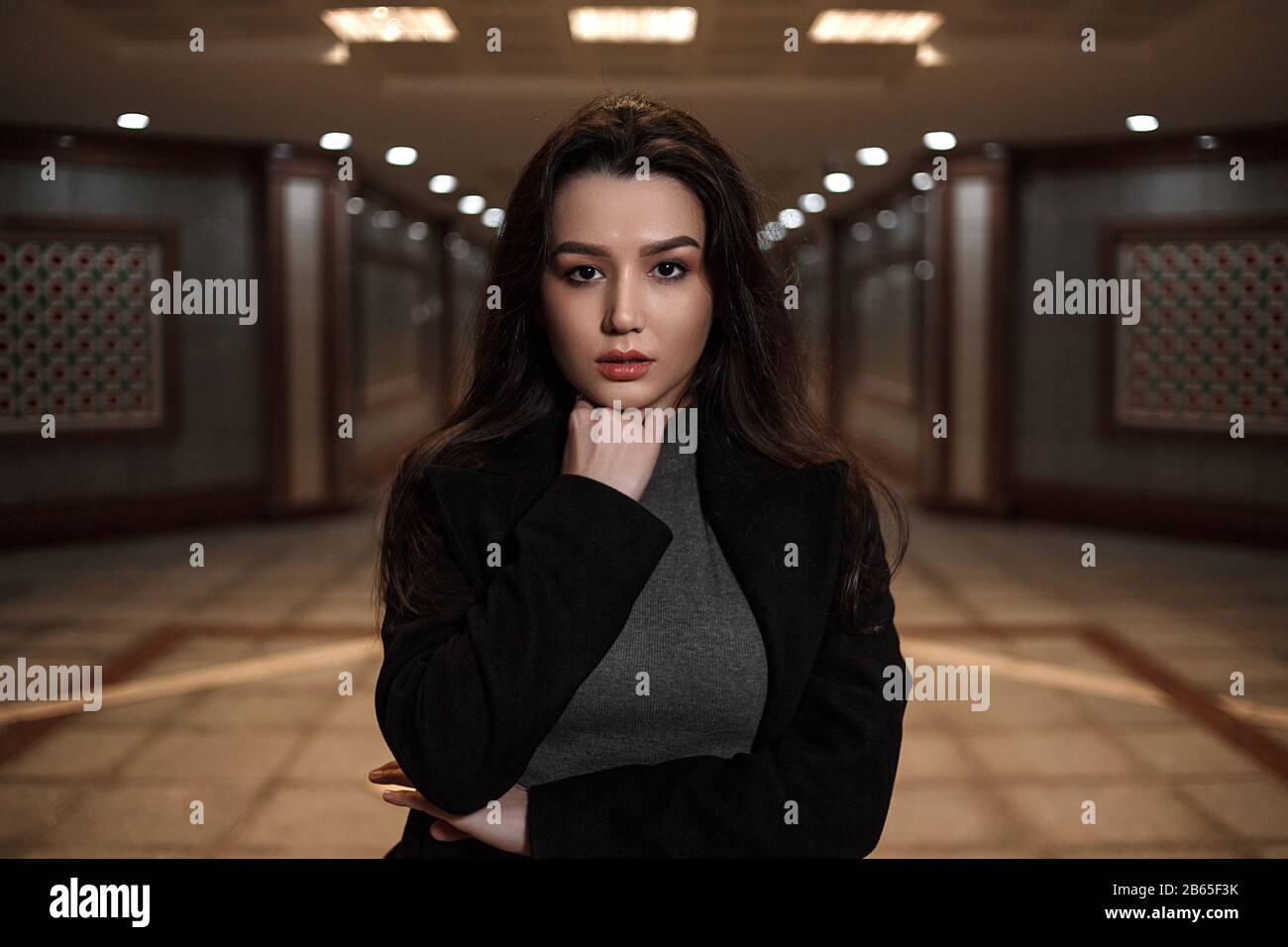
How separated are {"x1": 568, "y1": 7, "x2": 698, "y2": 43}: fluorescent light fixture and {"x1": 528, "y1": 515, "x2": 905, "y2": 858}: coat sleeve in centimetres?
476

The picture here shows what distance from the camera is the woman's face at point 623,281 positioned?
1139 mm

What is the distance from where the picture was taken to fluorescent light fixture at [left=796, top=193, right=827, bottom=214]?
12.1 metres

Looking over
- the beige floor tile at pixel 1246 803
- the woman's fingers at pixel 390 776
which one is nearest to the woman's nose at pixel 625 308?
the woman's fingers at pixel 390 776

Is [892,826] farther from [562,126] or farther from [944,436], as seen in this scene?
[944,436]

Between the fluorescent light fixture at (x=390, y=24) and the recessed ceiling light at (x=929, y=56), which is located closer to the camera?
the fluorescent light fixture at (x=390, y=24)

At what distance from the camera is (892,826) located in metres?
3.17

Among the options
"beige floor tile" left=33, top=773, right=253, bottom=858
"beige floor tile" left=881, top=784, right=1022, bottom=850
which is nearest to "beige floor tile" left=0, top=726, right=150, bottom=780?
"beige floor tile" left=33, top=773, right=253, bottom=858

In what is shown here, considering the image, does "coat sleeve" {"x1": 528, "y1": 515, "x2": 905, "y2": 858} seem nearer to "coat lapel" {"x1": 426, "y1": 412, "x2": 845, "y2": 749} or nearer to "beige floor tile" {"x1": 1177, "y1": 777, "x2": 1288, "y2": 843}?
"coat lapel" {"x1": 426, "y1": 412, "x2": 845, "y2": 749}

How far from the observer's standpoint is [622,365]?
1.15 m

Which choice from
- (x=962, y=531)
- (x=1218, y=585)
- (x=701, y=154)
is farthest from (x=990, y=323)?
(x=701, y=154)

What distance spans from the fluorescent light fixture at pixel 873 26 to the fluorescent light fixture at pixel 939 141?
2.04 metres

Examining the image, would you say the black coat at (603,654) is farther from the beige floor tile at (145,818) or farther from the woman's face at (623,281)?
the beige floor tile at (145,818)

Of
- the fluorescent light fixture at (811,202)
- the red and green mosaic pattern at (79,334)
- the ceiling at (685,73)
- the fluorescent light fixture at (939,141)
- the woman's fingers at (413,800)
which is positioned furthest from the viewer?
the fluorescent light fixture at (811,202)
